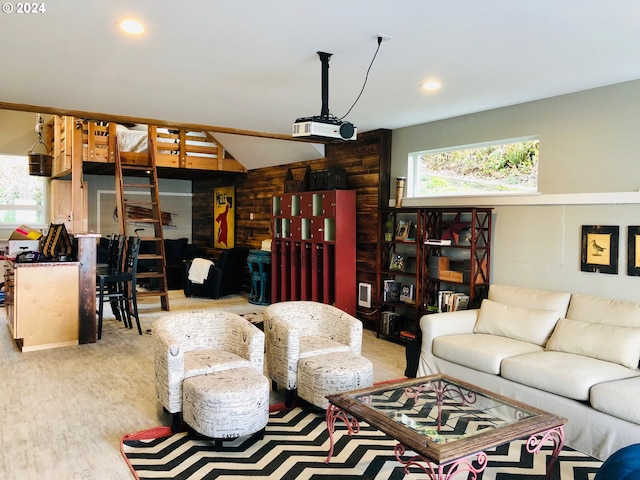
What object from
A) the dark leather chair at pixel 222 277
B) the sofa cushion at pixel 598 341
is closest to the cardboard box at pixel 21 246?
the dark leather chair at pixel 222 277

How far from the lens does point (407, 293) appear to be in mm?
5637

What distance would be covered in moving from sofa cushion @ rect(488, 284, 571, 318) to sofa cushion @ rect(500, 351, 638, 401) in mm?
553

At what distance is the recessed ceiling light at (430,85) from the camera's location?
4.03 meters

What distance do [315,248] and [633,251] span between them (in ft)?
11.8

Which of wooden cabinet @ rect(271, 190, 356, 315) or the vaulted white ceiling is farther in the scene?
wooden cabinet @ rect(271, 190, 356, 315)

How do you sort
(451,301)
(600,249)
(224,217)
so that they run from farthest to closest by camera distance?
(224,217) → (451,301) → (600,249)

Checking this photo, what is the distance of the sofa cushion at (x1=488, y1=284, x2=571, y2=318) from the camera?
4004 mm

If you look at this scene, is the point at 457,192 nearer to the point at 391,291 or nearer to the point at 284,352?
the point at 391,291

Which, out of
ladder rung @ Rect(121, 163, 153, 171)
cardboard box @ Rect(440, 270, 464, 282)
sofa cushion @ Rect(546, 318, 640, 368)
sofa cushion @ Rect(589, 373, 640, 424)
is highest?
ladder rung @ Rect(121, 163, 153, 171)

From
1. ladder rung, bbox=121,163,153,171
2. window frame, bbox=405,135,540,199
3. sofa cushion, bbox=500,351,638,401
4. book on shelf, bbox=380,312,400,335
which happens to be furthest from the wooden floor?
ladder rung, bbox=121,163,153,171

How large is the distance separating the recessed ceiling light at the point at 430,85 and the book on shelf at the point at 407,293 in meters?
2.23
